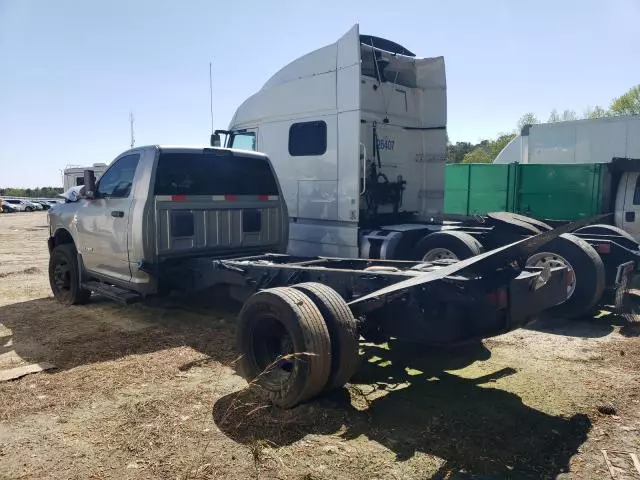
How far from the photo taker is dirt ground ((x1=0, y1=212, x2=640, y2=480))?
3.31 m

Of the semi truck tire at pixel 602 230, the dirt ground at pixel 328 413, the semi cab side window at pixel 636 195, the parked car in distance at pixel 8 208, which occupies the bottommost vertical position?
the parked car in distance at pixel 8 208

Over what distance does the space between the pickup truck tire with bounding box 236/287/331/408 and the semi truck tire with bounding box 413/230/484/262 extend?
3.58m

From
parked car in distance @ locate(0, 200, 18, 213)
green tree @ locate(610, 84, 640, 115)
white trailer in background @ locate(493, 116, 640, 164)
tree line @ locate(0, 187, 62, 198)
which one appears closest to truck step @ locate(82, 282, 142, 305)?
white trailer in background @ locate(493, 116, 640, 164)

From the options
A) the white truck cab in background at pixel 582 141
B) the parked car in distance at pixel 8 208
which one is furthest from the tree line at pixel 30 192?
the white truck cab in background at pixel 582 141

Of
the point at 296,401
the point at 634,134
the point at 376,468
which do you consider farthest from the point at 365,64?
the point at 634,134

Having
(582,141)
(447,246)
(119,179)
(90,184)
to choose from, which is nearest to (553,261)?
(447,246)

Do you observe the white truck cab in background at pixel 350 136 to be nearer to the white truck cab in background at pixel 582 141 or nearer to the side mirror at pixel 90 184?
the side mirror at pixel 90 184

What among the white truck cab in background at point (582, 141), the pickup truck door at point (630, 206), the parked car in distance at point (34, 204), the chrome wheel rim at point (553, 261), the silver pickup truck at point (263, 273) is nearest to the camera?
the silver pickup truck at point (263, 273)

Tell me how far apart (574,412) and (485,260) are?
1330mm

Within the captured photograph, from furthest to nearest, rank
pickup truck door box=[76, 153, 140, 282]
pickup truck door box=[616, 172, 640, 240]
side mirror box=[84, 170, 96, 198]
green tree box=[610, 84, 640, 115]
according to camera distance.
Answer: green tree box=[610, 84, 640, 115]
pickup truck door box=[616, 172, 640, 240]
side mirror box=[84, 170, 96, 198]
pickup truck door box=[76, 153, 140, 282]

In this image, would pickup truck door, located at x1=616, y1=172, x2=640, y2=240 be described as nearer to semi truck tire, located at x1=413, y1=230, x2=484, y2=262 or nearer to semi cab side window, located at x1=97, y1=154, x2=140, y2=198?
semi truck tire, located at x1=413, y1=230, x2=484, y2=262

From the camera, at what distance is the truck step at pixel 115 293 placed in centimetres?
641

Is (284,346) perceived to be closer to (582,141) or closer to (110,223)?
(110,223)

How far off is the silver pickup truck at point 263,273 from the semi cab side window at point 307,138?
1.12 metres
